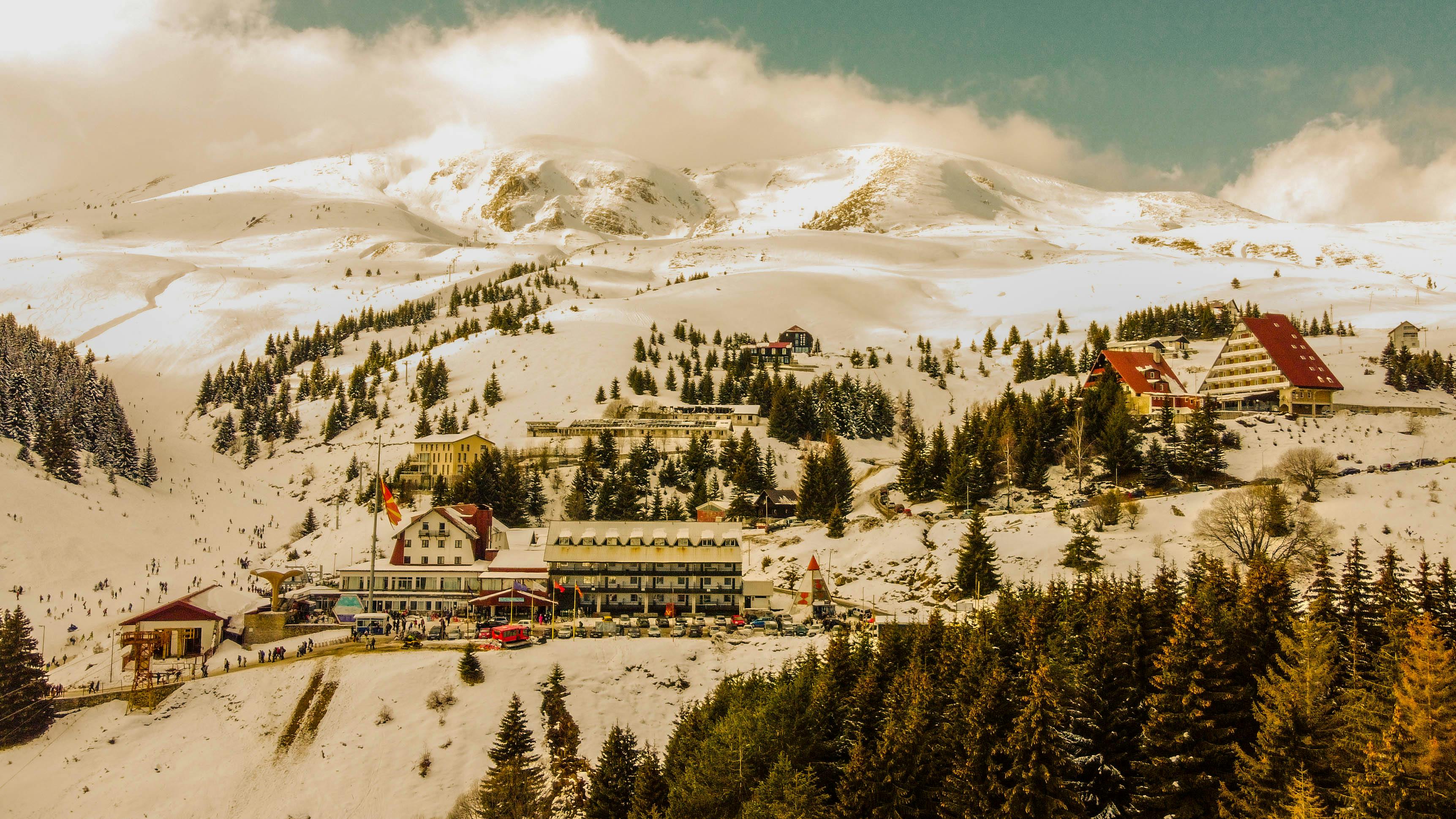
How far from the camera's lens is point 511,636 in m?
57.5

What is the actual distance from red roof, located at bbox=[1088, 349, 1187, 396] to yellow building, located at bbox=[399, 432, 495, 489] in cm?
6447

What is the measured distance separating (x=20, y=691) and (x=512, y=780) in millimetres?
27338

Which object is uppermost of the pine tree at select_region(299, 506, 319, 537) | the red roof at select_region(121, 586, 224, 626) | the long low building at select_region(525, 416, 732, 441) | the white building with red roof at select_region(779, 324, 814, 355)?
the white building with red roof at select_region(779, 324, 814, 355)

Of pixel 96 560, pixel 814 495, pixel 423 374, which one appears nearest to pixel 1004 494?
pixel 814 495

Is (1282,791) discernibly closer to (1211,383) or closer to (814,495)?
(814,495)

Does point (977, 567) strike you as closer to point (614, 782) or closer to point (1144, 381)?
point (614, 782)

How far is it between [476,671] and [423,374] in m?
99.0

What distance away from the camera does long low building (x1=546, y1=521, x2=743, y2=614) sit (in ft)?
222

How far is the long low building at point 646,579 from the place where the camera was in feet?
222

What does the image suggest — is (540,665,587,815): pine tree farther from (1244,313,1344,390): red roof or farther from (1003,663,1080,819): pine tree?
(1244,313,1344,390): red roof

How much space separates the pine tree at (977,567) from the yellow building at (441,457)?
61.4 metres

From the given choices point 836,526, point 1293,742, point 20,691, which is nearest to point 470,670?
point 20,691

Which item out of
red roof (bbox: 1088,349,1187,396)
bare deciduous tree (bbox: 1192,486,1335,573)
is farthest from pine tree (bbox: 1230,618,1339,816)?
red roof (bbox: 1088,349,1187,396)

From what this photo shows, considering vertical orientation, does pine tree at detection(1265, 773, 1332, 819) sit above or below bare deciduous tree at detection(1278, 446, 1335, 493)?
below
